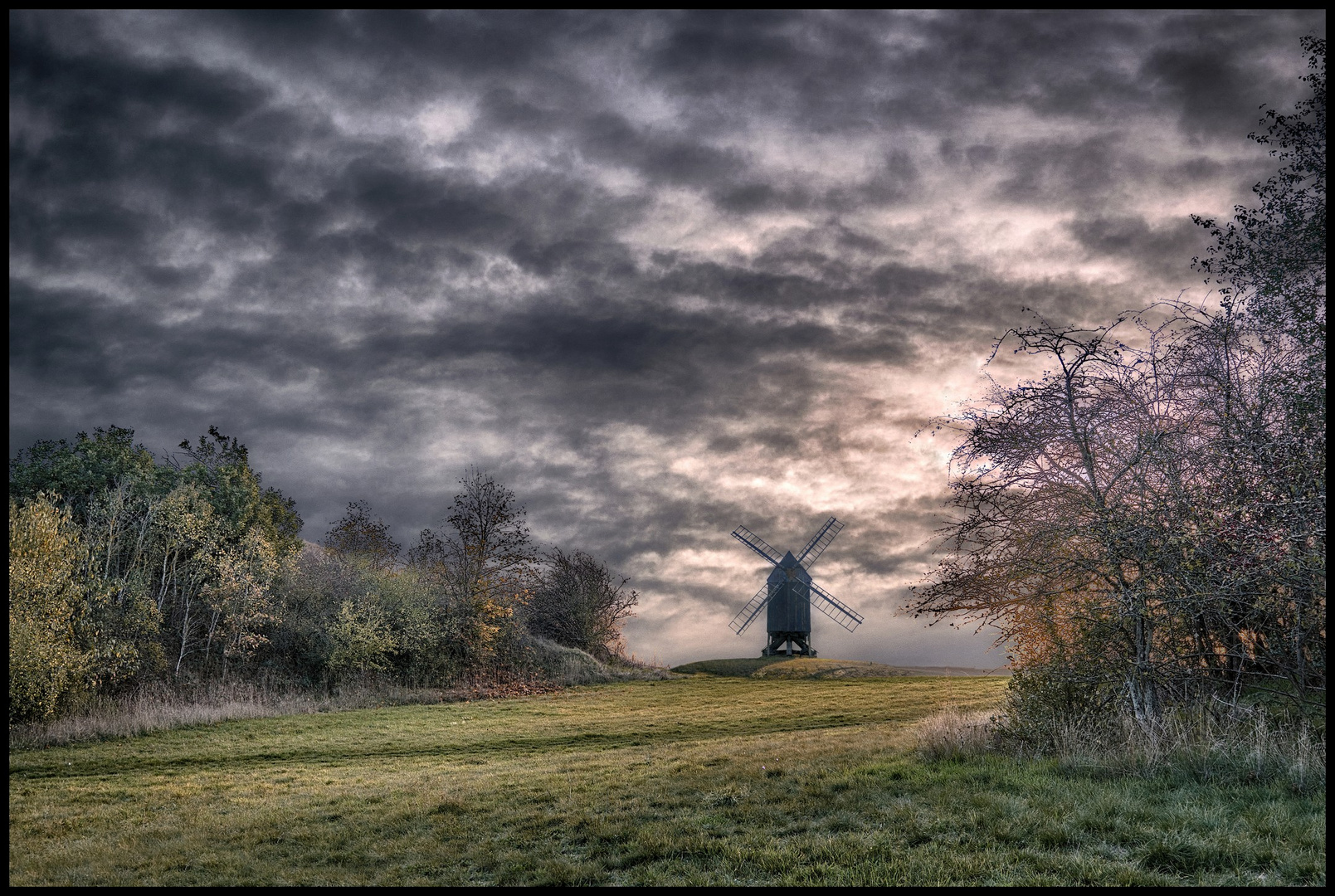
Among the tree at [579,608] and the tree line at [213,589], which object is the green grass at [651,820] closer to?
the tree line at [213,589]

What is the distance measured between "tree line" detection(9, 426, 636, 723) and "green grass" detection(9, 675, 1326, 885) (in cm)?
656

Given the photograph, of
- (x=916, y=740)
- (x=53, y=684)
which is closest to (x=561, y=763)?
(x=916, y=740)

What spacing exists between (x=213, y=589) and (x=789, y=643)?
3112 centimetres

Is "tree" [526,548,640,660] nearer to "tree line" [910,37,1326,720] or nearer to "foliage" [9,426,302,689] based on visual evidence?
"foliage" [9,426,302,689]

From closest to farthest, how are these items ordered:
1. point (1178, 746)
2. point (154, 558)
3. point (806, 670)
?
point (1178, 746) < point (154, 558) < point (806, 670)

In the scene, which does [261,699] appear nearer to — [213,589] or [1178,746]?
[213,589]

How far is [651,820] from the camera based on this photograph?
10406 millimetres

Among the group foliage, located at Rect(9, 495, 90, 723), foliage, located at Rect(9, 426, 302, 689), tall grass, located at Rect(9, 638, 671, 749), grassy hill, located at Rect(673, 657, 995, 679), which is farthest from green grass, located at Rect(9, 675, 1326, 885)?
grassy hill, located at Rect(673, 657, 995, 679)

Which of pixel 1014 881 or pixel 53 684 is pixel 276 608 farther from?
pixel 1014 881

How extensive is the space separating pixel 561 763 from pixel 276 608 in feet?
71.9

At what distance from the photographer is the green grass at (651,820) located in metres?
8.05

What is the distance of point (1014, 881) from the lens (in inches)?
293

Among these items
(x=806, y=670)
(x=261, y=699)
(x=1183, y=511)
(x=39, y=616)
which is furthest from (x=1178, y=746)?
(x=806, y=670)

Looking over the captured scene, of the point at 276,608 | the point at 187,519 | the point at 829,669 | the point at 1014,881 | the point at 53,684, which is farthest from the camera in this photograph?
the point at 829,669
